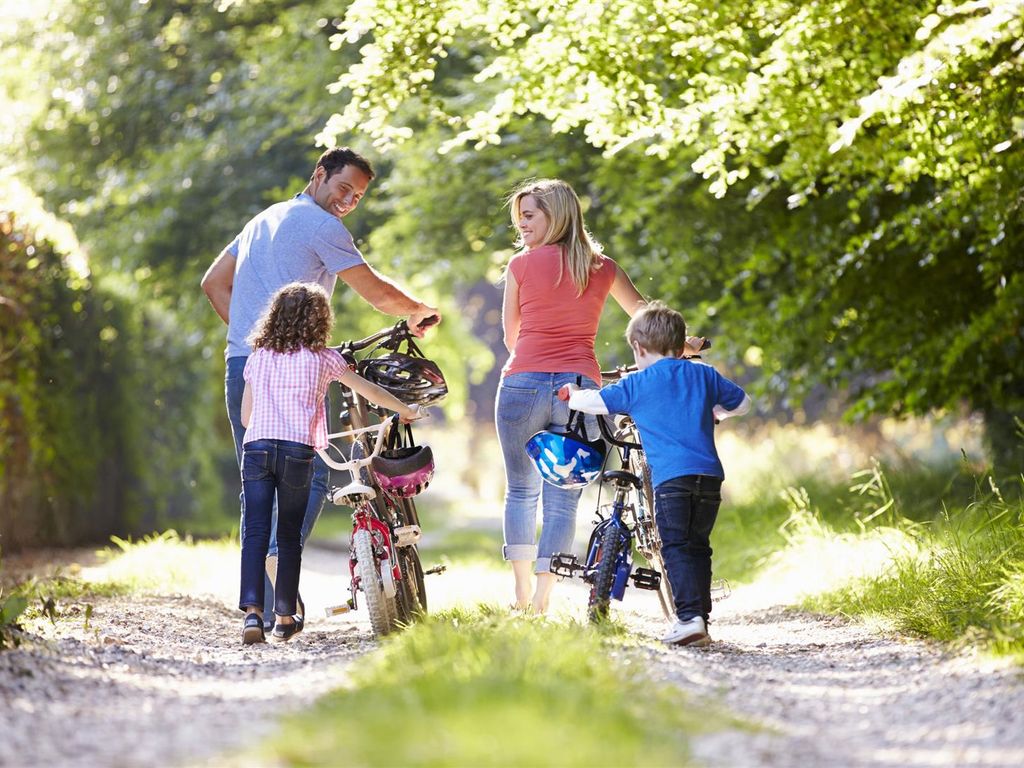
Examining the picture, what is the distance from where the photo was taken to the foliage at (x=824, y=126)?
306 inches

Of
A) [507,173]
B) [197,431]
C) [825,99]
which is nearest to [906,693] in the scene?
[825,99]

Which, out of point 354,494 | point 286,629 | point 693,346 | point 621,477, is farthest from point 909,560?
point 286,629

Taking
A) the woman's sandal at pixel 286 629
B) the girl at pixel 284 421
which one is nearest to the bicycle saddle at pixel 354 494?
the girl at pixel 284 421

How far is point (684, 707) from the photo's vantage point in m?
4.00

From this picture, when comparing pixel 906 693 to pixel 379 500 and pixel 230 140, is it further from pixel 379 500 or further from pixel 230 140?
pixel 230 140

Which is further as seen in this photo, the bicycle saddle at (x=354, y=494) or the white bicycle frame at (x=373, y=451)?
the white bicycle frame at (x=373, y=451)

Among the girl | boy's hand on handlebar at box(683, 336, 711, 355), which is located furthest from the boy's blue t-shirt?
the girl

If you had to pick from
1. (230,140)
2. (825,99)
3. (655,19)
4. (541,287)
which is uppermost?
(230,140)

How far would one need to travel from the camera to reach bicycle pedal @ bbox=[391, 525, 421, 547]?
6031 mm

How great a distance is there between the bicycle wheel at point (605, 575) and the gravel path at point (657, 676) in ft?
0.74

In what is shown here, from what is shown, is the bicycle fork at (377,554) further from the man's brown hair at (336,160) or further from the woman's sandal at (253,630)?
the man's brown hair at (336,160)

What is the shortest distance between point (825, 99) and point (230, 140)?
9.09m

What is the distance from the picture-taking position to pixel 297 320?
593cm

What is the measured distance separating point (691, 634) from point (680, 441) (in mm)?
739
